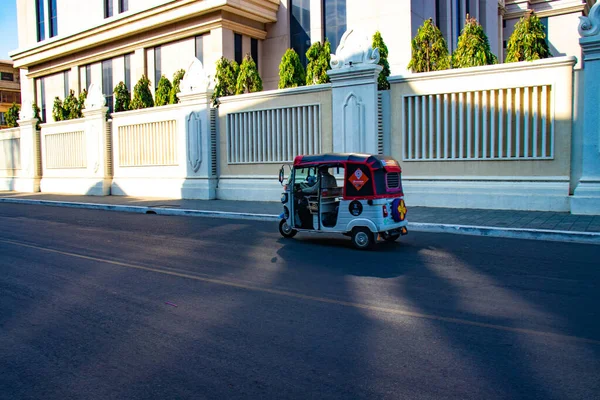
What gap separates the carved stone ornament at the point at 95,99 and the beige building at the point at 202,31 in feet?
18.3

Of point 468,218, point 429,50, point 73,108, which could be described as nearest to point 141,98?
point 73,108

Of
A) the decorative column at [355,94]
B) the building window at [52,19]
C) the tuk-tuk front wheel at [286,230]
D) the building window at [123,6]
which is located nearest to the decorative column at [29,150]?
the building window at [123,6]

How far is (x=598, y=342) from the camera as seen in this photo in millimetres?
4828

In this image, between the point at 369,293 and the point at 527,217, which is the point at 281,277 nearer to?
the point at 369,293

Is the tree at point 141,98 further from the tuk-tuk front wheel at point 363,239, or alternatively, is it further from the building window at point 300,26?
the tuk-tuk front wheel at point 363,239

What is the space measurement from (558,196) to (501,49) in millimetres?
31985

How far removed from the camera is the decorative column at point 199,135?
67.5ft

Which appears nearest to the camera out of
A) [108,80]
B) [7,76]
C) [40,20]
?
[108,80]

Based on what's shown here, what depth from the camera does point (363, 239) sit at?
384 inches

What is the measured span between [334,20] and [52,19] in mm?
24154

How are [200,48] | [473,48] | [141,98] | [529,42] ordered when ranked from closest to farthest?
1. [529,42]
2. [473,48]
3. [141,98]
4. [200,48]

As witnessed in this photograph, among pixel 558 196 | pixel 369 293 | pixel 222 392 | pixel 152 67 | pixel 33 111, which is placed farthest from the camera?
pixel 152 67

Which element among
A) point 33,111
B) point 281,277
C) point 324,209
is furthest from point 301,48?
point 281,277

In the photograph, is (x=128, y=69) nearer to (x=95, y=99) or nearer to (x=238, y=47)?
(x=238, y=47)
